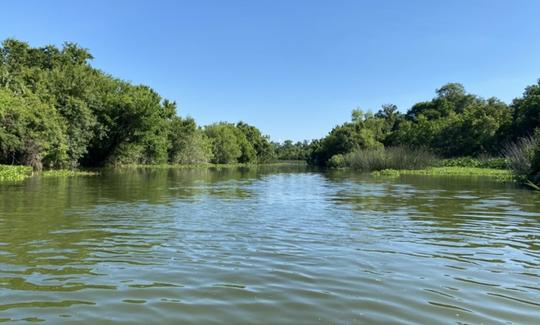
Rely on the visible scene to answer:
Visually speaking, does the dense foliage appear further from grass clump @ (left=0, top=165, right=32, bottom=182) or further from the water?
the water

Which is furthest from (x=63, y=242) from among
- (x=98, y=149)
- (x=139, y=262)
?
(x=98, y=149)

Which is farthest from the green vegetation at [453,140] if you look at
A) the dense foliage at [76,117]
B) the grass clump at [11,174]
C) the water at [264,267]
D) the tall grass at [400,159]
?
the grass clump at [11,174]

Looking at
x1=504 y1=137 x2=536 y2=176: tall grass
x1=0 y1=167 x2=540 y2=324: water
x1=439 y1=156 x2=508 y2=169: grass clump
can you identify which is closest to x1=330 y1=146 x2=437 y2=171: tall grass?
x1=439 y1=156 x2=508 y2=169: grass clump

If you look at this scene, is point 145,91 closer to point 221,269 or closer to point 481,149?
point 481,149

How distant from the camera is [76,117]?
139 feet

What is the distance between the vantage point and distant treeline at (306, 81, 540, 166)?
A: 62.7m

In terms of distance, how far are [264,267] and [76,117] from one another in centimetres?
3982

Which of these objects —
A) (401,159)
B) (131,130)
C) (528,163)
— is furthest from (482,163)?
(131,130)

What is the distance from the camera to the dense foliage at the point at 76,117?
33.9 metres

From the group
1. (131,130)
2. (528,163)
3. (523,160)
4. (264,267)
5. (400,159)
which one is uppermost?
(131,130)

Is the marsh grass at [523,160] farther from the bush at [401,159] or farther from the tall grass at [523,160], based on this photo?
the bush at [401,159]

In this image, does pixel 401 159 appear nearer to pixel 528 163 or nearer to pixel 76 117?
pixel 528 163

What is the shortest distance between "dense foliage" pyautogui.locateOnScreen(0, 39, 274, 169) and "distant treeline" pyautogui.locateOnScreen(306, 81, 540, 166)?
2996 cm

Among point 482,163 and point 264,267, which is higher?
point 482,163
